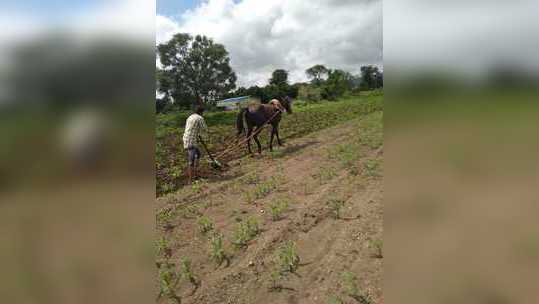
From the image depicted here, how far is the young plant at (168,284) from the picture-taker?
3.60 metres

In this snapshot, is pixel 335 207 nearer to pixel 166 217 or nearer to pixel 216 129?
pixel 166 217

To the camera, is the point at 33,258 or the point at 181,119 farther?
the point at 181,119

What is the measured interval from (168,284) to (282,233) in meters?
1.63

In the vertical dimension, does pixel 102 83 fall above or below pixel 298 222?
above

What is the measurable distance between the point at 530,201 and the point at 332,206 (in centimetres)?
396

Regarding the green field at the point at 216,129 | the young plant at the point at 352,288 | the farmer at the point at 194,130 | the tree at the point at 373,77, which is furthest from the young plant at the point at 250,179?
the tree at the point at 373,77

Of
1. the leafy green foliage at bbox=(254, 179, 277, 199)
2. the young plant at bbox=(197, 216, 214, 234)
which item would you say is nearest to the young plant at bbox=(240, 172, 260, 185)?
the leafy green foliage at bbox=(254, 179, 277, 199)

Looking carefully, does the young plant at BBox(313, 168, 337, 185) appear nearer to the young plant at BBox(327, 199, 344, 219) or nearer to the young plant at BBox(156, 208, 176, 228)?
the young plant at BBox(327, 199, 344, 219)

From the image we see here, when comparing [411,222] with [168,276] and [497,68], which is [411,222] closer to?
[497,68]

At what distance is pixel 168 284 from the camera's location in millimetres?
3686

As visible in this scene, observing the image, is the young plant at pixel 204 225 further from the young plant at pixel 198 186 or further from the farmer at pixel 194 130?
the farmer at pixel 194 130

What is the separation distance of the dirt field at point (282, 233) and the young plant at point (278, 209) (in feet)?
0.06

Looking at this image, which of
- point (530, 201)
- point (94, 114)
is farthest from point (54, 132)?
point (530, 201)

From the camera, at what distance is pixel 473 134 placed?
1.34 m
